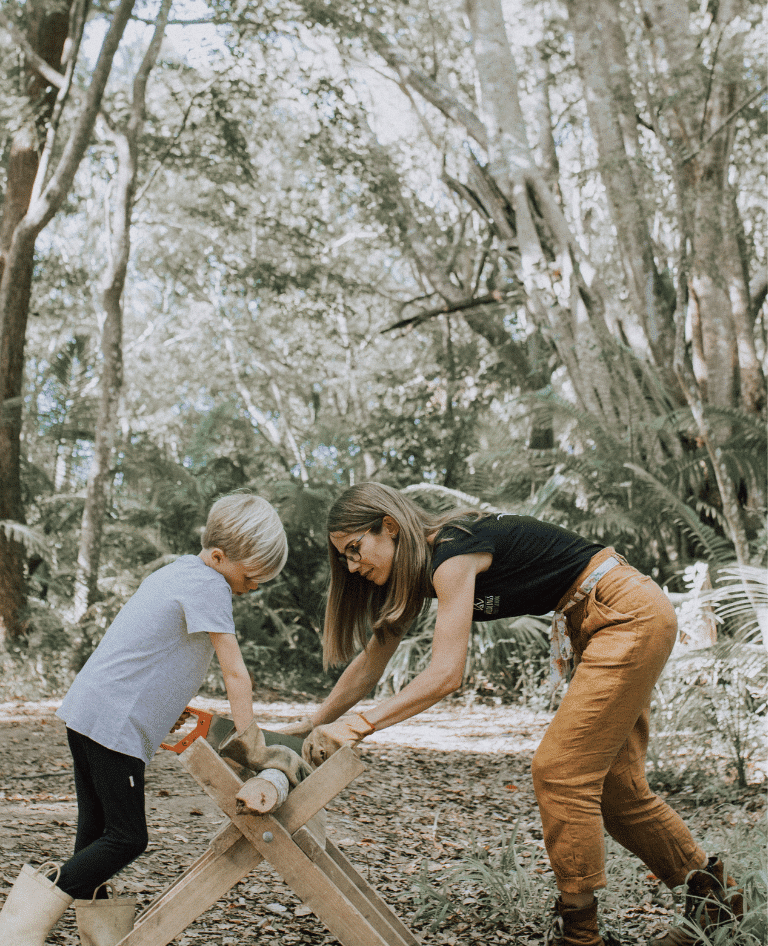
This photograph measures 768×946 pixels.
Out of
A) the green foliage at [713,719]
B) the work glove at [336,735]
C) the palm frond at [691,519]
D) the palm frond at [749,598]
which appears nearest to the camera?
the work glove at [336,735]

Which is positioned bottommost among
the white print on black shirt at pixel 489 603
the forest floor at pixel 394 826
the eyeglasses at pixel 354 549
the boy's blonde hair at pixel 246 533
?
the forest floor at pixel 394 826

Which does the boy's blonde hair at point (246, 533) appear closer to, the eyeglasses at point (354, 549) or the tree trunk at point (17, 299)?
the eyeglasses at point (354, 549)

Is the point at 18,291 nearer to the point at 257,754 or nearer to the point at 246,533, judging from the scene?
the point at 246,533

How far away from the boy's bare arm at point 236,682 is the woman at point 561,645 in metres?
0.20

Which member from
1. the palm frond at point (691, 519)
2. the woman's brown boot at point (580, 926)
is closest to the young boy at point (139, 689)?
the woman's brown boot at point (580, 926)

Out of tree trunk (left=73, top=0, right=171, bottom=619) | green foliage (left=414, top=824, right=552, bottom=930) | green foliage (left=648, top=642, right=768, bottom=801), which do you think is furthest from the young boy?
tree trunk (left=73, top=0, right=171, bottom=619)

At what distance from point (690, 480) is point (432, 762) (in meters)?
3.68

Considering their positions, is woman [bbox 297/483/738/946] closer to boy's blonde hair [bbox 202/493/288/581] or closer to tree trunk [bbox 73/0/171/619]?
boy's blonde hair [bbox 202/493/288/581]

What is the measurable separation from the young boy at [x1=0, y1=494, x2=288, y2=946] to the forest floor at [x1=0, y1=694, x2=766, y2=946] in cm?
68

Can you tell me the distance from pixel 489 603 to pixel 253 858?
972 mm

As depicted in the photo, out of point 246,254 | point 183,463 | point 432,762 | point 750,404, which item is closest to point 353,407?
point 246,254

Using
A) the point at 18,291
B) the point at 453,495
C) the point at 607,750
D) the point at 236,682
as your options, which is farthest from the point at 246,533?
the point at 18,291

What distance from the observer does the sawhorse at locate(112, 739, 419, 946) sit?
2.19m

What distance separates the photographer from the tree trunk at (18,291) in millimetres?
7578
